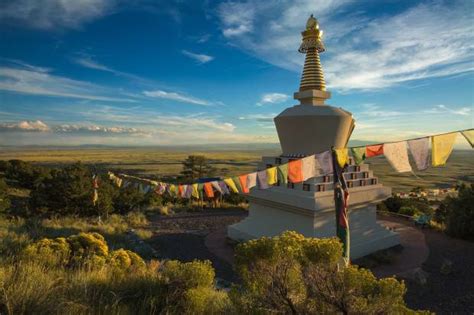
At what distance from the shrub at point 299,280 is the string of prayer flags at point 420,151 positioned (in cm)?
254

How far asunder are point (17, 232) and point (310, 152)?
9693mm

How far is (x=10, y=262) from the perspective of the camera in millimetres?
5574

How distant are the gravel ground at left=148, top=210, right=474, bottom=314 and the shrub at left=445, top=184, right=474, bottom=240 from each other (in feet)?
1.09

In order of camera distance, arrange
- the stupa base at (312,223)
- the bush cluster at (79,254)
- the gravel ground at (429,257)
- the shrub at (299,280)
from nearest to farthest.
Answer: the shrub at (299,280), the bush cluster at (79,254), the gravel ground at (429,257), the stupa base at (312,223)

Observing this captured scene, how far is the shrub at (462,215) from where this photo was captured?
10.8m

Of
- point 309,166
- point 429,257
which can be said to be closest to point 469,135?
point 309,166

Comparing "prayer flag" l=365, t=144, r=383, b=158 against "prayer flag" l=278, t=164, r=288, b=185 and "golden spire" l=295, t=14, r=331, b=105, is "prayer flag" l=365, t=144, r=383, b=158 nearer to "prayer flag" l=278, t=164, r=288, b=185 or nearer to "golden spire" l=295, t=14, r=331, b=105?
"prayer flag" l=278, t=164, r=288, b=185

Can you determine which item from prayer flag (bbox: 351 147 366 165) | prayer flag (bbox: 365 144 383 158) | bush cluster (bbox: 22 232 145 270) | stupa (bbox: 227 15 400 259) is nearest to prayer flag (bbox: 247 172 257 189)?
prayer flag (bbox: 351 147 366 165)

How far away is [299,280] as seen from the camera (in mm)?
3439

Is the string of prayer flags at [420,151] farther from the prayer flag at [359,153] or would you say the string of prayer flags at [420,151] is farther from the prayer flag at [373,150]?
the prayer flag at [359,153]

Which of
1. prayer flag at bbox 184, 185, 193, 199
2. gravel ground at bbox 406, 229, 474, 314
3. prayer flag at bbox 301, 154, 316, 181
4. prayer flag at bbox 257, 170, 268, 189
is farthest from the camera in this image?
gravel ground at bbox 406, 229, 474, 314

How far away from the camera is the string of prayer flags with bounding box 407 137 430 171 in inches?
197

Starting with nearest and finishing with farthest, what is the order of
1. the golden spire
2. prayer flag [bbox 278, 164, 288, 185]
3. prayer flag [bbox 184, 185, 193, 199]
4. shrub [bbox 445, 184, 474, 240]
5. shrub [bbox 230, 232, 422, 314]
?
shrub [bbox 230, 232, 422, 314] → prayer flag [bbox 278, 164, 288, 185] → prayer flag [bbox 184, 185, 193, 199] → the golden spire → shrub [bbox 445, 184, 474, 240]

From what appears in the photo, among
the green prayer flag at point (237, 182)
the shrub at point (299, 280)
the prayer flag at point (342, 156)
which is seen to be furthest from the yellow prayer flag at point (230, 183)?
the shrub at point (299, 280)
